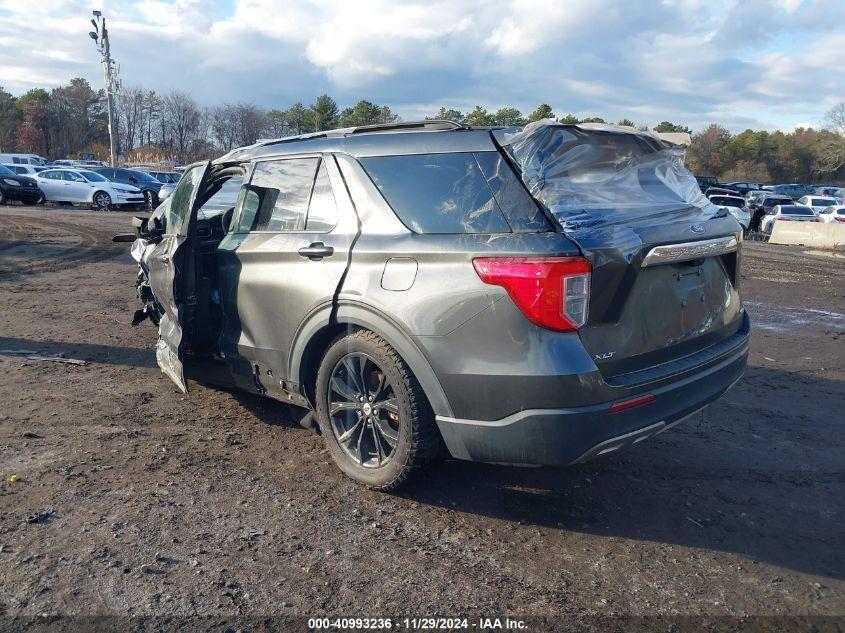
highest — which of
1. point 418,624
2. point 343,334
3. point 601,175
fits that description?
point 601,175

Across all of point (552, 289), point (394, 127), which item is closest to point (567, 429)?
point (552, 289)

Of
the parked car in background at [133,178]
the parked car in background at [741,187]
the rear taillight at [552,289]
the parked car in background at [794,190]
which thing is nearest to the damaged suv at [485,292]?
the rear taillight at [552,289]

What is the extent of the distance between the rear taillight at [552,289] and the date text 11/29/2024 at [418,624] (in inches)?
49.1

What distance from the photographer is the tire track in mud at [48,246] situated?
40.2 feet

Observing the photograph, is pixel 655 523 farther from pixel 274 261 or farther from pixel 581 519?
pixel 274 261

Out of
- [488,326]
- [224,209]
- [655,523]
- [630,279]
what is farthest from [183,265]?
[655,523]

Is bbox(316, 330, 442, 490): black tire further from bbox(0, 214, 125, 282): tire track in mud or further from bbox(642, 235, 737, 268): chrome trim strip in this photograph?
bbox(0, 214, 125, 282): tire track in mud

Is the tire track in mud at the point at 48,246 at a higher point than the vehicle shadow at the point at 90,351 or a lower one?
higher

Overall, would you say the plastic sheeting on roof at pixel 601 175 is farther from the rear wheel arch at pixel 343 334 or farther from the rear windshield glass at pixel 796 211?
the rear windshield glass at pixel 796 211

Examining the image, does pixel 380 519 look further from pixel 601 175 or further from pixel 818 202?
pixel 818 202

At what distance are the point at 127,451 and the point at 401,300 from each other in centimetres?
221

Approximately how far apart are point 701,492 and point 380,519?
6.08ft

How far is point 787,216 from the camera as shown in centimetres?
2836

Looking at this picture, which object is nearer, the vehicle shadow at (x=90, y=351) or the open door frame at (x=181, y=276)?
the open door frame at (x=181, y=276)
